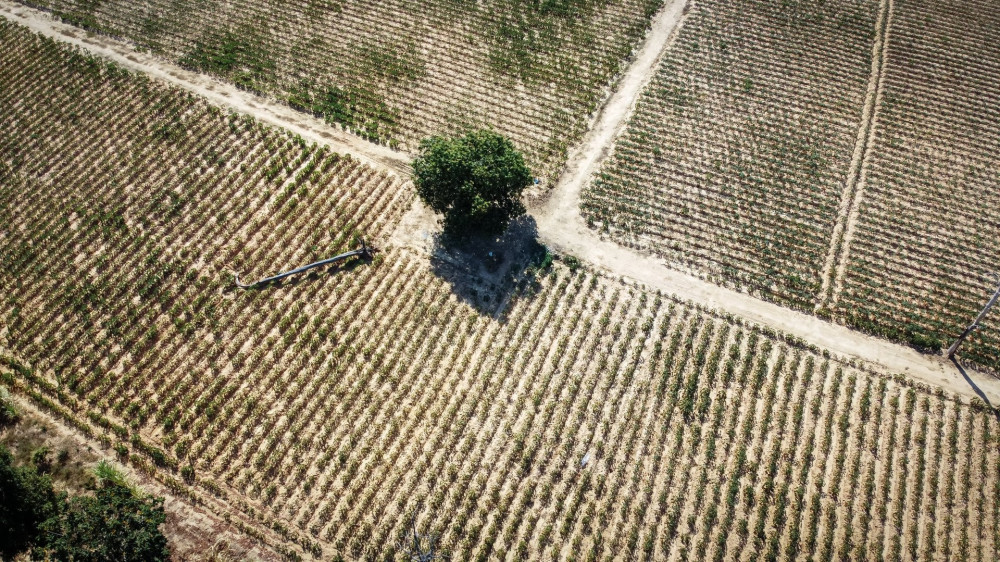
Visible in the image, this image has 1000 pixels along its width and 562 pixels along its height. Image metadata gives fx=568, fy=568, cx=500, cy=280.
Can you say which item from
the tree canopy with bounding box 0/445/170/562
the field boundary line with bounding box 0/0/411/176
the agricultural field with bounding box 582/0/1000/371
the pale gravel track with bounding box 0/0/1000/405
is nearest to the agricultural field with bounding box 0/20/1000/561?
the pale gravel track with bounding box 0/0/1000/405

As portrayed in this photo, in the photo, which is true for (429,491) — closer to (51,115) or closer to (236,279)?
(236,279)

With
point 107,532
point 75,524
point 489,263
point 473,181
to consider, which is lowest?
point 75,524

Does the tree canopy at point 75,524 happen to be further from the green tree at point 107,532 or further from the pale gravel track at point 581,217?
the pale gravel track at point 581,217

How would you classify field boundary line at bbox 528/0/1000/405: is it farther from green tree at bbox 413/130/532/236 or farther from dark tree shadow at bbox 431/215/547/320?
green tree at bbox 413/130/532/236

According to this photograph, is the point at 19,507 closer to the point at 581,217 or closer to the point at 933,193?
the point at 581,217

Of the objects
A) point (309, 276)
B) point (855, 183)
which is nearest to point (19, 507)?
point (309, 276)
